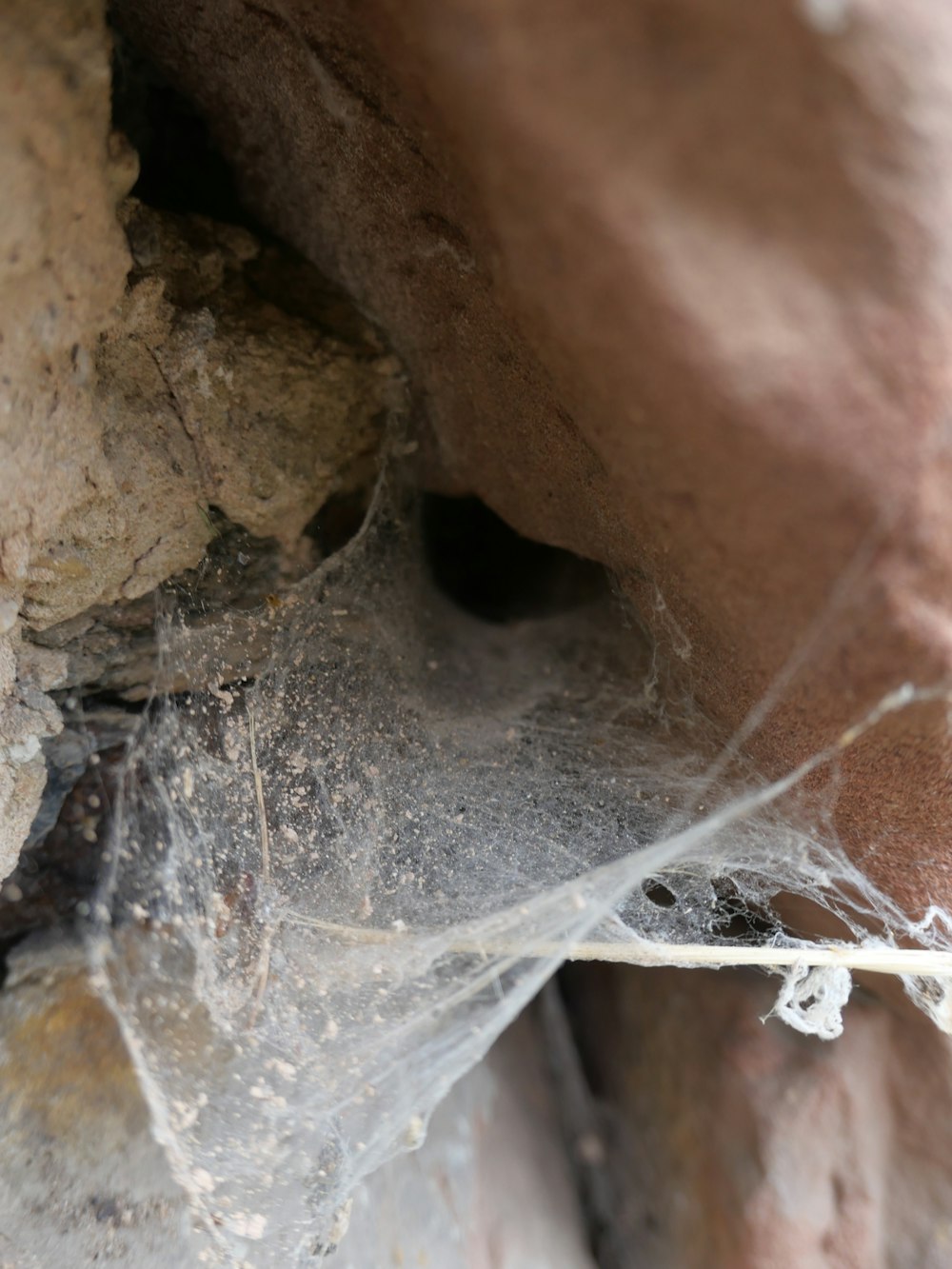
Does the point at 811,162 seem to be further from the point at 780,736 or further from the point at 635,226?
the point at 780,736

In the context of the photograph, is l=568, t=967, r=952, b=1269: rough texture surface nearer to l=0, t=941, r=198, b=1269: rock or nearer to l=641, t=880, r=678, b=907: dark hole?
l=641, t=880, r=678, b=907: dark hole

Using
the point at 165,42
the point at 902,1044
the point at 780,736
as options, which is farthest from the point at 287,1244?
the point at 165,42

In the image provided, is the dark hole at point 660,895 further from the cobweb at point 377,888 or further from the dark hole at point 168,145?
the dark hole at point 168,145

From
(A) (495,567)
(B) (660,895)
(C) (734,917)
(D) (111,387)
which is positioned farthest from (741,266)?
(A) (495,567)

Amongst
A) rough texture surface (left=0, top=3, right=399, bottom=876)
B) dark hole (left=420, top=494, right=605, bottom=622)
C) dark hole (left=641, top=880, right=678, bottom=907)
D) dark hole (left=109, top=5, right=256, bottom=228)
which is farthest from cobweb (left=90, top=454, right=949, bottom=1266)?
dark hole (left=109, top=5, right=256, bottom=228)

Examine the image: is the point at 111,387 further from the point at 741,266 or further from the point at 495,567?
the point at 495,567

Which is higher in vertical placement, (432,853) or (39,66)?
(39,66)

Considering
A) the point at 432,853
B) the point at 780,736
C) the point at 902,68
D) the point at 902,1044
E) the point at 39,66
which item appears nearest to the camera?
the point at 902,68

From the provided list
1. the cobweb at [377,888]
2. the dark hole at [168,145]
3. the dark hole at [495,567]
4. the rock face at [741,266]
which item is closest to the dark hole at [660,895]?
the cobweb at [377,888]
